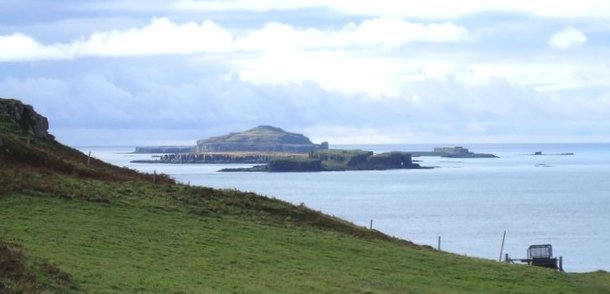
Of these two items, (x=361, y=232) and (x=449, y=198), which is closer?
(x=361, y=232)

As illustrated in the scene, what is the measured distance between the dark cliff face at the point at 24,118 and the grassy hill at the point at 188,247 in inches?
495

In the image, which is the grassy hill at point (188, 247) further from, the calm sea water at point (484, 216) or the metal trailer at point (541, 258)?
the calm sea water at point (484, 216)

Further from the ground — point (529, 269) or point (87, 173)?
point (87, 173)

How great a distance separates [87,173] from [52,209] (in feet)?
41.5

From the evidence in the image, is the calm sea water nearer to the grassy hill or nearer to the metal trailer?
the metal trailer

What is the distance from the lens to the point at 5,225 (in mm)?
31047

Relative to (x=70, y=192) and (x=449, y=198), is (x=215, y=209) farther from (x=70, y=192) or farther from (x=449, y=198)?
(x=449, y=198)

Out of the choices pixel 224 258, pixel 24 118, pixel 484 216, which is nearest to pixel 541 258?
pixel 224 258

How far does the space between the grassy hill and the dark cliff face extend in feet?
41.2

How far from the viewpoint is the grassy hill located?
26.1 m

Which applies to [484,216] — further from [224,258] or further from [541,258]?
[224,258]

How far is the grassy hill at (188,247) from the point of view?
85.5ft

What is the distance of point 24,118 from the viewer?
63812 mm

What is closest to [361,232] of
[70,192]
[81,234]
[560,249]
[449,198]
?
[70,192]
